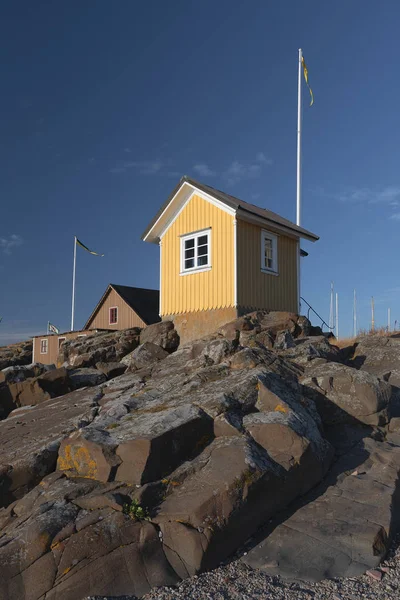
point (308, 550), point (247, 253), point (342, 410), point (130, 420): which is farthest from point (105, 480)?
point (247, 253)

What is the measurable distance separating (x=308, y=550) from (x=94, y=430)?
3594 millimetres

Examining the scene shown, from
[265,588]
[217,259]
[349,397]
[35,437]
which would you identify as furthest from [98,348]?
[265,588]

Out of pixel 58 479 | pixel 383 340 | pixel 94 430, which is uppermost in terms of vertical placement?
pixel 383 340

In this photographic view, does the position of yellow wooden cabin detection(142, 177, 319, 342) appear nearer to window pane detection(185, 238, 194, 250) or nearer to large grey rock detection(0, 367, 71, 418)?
window pane detection(185, 238, 194, 250)

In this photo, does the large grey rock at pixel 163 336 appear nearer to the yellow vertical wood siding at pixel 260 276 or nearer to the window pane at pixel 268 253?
the yellow vertical wood siding at pixel 260 276

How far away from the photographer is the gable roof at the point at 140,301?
32.5 metres

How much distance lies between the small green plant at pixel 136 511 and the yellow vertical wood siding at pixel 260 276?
11.2 meters

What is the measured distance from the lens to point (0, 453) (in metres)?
9.12

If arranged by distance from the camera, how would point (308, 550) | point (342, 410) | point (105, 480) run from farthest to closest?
point (342, 410)
point (105, 480)
point (308, 550)

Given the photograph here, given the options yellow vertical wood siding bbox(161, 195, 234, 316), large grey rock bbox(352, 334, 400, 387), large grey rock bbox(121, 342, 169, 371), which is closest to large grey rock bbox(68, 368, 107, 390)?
large grey rock bbox(121, 342, 169, 371)

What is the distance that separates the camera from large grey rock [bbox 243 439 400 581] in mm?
6125

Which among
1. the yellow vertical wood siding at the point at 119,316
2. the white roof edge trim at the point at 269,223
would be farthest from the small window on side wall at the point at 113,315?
the white roof edge trim at the point at 269,223

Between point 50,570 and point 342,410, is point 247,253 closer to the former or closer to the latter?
point 342,410

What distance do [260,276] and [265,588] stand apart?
1319 centimetres
